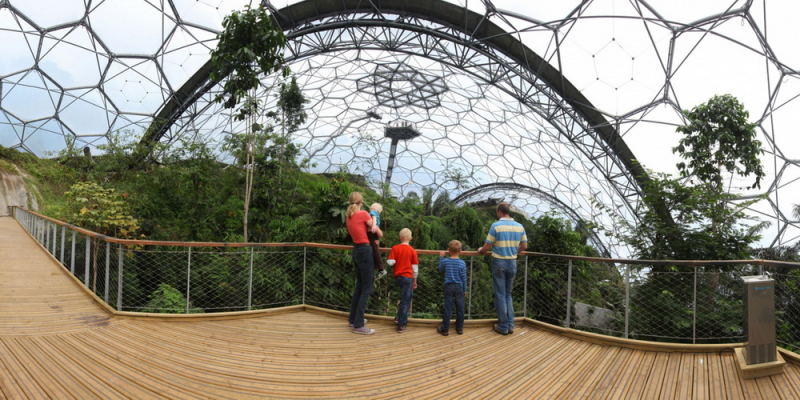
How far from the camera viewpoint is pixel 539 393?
368 centimetres

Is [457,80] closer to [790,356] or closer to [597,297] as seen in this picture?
[597,297]

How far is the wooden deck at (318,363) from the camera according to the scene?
3.53 meters

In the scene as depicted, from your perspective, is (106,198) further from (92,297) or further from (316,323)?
(316,323)

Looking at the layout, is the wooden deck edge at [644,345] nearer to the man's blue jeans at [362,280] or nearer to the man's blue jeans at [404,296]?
the man's blue jeans at [404,296]

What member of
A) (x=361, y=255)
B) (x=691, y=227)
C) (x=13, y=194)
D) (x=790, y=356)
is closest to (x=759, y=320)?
(x=790, y=356)

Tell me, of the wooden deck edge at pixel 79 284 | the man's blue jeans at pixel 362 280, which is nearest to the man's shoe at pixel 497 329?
the man's blue jeans at pixel 362 280

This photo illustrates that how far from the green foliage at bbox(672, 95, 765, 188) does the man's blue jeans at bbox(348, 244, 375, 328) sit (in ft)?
30.8

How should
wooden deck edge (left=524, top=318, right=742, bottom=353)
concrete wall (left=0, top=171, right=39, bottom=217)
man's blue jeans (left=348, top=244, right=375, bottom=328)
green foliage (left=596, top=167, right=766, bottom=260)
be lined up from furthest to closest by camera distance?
concrete wall (left=0, top=171, right=39, bottom=217), green foliage (left=596, top=167, right=766, bottom=260), man's blue jeans (left=348, top=244, right=375, bottom=328), wooden deck edge (left=524, top=318, right=742, bottom=353)

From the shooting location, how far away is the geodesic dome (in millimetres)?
15969

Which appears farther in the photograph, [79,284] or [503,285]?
[79,284]

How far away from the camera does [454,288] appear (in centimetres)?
546

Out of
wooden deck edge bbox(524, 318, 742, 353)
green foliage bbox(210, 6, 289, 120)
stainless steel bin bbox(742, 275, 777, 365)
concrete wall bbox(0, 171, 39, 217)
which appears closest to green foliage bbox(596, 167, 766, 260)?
wooden deck edge bbox(524, 318, 742, 353)

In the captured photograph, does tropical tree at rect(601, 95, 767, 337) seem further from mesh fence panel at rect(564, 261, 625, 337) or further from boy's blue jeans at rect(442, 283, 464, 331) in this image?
boy's blue jeans at rect(442, 283, 464, 331)

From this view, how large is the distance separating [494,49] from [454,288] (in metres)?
18.8
